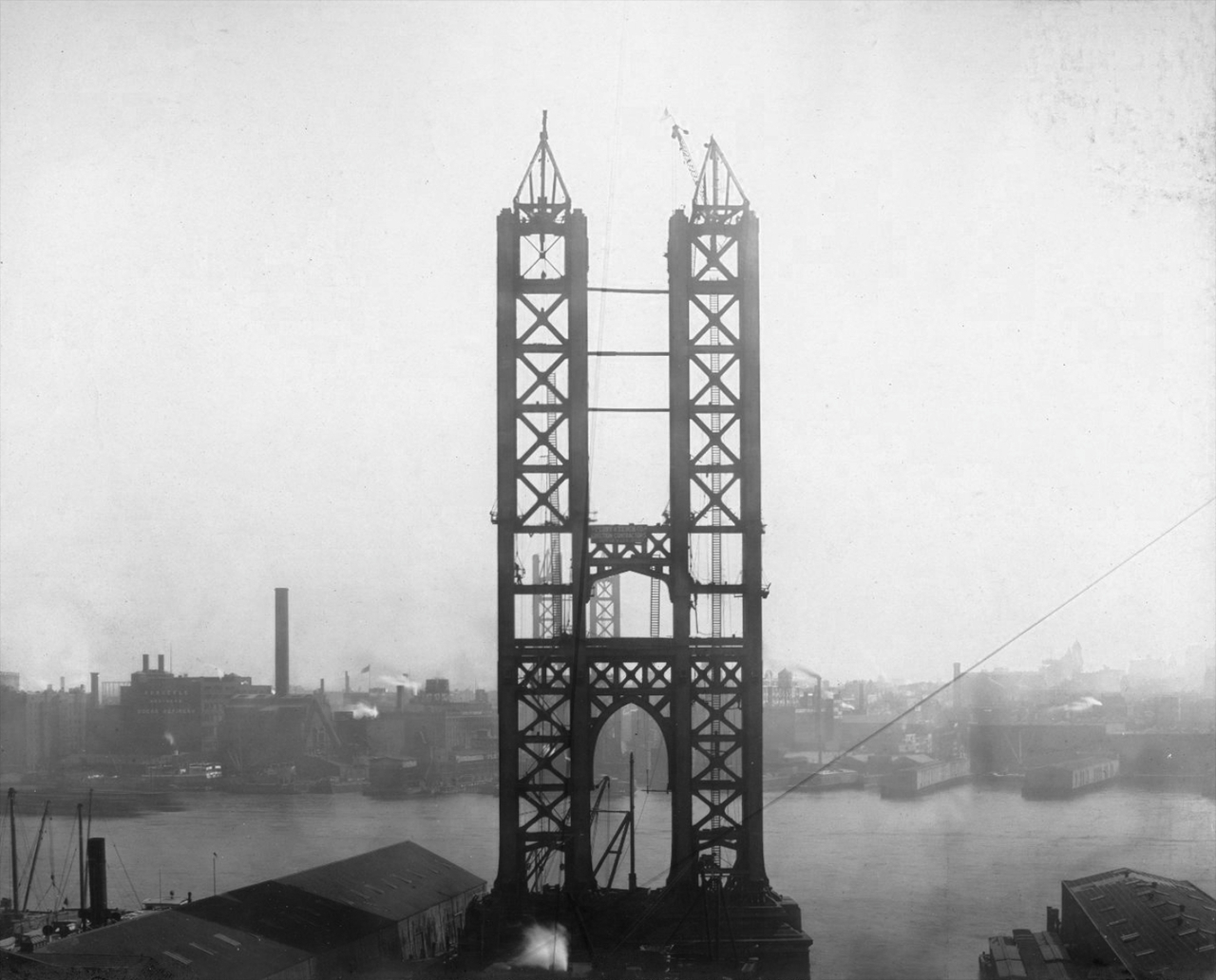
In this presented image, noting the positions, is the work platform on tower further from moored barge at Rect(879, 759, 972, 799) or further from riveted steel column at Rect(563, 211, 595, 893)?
moored barge at Rect(879, 759, 972, 799)

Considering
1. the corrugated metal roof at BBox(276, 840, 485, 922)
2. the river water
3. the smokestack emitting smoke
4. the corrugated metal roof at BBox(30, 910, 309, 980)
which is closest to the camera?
the corrugated metal roof at BBox(30, 910, 309, 980)

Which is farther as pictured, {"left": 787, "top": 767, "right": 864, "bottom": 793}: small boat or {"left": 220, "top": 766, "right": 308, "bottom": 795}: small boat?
{"left": 220, "top": 766, "right": 308, "bottom": 795}: small boat

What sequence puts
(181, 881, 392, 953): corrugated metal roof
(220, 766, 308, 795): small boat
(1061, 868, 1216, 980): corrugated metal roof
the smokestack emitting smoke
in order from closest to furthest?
1. (1061, 868, 1216, 980): corrugated metal roof
2. (181, 881, 392, 953): corrugated metal roof
3. (220, 766, 308, 795): small boat
4. the smokestack emitting smoke

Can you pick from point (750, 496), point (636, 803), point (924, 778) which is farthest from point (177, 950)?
point (924, 778)

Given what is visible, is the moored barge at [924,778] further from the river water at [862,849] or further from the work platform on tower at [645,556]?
the work platform on tower at [645,556]

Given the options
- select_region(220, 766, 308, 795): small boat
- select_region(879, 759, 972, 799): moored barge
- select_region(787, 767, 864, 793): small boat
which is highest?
select_region(879, 759, 972, 799): moored barge

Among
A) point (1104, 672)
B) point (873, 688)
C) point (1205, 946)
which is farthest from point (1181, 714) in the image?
point (1205, 946)

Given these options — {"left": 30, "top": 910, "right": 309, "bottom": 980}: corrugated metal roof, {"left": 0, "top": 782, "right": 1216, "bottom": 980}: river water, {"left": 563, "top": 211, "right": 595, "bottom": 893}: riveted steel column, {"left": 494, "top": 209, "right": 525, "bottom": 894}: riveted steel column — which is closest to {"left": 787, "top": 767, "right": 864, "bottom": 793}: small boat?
{"left": 0, "top": 782, "right": 1216, "bottom": 980}: river water

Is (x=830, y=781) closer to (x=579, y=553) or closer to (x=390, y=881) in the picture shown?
(x=390, y=881)
